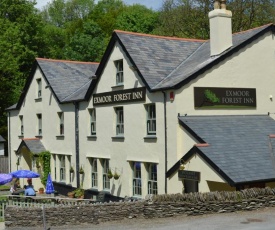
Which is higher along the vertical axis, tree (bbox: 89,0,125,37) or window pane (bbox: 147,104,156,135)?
tree (bbox: 89,0,125,37)

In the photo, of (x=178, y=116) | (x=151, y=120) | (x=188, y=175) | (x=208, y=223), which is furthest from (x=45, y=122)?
(x=208, y=223)

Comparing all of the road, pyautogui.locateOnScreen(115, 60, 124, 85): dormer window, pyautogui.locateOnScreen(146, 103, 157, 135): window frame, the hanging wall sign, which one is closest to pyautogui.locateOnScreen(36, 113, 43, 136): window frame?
pyautogui.locateOnScreen(115, 60, 124, 85): dormer window

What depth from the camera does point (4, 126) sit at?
50594mm

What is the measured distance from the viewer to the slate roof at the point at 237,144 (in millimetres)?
18000

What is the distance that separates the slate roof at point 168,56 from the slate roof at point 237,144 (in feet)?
7.71

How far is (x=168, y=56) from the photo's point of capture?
24766 millimetres

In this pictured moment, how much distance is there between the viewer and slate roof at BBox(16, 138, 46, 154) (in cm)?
3284

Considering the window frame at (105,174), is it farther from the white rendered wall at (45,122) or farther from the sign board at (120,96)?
the white rendered wall at (45,122)

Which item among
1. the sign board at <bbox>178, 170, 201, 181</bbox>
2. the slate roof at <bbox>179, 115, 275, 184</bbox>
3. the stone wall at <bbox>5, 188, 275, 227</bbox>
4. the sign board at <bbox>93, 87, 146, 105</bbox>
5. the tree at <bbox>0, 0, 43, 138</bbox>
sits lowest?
the stone wall at <bbox>5, 188, 275, 227</bbox>

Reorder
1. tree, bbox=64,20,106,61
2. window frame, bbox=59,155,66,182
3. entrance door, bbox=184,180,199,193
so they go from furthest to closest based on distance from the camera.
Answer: tree, bbox=64,20,106,61
window frame, bbox=59,155,66,182
entrance door, bbox=184,180,199,193

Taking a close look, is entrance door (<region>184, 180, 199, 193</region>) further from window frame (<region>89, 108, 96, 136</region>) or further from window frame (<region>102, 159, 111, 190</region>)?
window frame (<region>89, 108, 96, 136</region>)

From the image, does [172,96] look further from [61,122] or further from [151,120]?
[61,122]

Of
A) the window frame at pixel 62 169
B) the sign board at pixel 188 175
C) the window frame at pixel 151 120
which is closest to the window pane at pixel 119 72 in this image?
the window frame at pixel 151 120

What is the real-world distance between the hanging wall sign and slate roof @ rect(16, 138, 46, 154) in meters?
15.1
